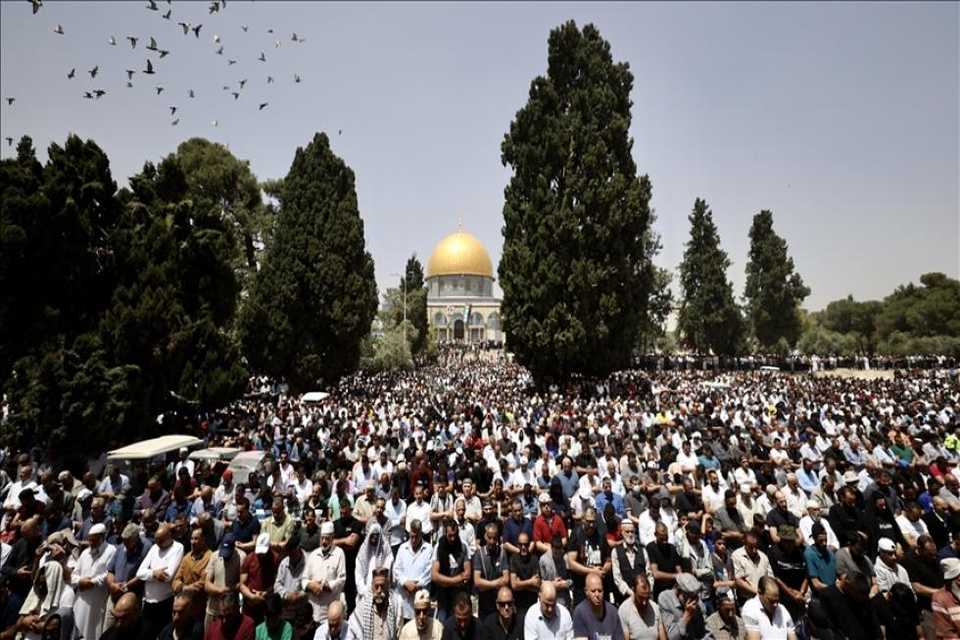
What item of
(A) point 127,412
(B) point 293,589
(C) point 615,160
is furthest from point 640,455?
(C) point 615,160

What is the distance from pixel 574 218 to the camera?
22.5 meters

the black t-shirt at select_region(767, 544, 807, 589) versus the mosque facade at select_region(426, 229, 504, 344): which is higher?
the mosque facade at select_region(426, 229, 504, 344)

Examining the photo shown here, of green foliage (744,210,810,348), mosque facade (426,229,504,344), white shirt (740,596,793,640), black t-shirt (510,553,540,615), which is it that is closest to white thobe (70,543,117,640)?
black t-shirt (510,553,540,615)

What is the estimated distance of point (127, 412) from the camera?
474 inches

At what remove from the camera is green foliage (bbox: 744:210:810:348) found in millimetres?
43719

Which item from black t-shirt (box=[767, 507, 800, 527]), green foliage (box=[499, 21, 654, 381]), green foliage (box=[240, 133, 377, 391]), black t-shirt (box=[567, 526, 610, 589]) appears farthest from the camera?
green foliage (box=[240, 133, 377, 391])

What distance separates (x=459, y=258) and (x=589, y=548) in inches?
2527

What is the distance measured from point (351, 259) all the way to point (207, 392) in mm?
11622

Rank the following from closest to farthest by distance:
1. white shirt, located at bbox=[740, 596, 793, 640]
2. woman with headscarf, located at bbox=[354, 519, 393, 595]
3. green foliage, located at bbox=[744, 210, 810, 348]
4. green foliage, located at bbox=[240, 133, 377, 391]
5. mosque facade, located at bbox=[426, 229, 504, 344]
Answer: white shirt, located at bbox=[740, 596, 793, 640] < woman with headscarf, located at bbox=[354, 519, 393, 595] < green foliage, located at bbox=[240, 133, 377, 391] < green foliage, located at bbox=[744, 210, 810, 348] < mosque facade, located at bbox=[426, 229, 504, 344]

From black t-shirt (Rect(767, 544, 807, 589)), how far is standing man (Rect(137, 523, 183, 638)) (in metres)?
5.84

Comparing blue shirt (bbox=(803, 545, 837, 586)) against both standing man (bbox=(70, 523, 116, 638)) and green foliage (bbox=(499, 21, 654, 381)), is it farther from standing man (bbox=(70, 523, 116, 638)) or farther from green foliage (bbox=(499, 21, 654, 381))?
green foliage (bbox=(499, 21, 654, 381))

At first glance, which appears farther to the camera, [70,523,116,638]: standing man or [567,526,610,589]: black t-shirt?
[567,526,610,589]: black t-shirt

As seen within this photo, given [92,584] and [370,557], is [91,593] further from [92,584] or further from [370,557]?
[370,557]

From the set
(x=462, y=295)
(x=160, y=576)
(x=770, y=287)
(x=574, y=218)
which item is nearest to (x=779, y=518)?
(x=160, y=576)
